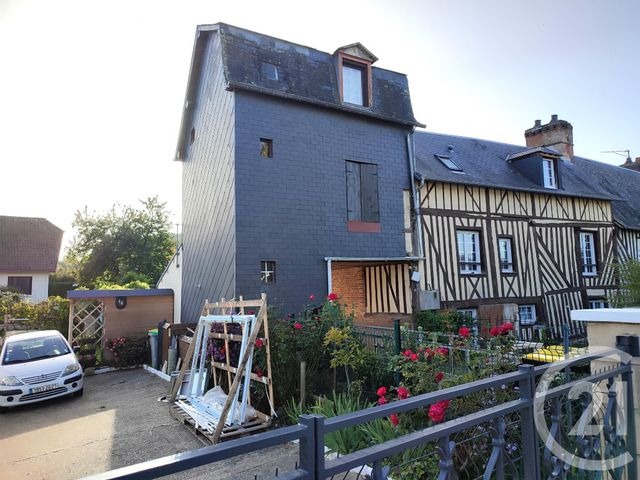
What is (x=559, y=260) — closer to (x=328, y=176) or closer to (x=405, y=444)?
(x=328, y=176)

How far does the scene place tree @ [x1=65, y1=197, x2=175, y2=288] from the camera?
22438 millimetres

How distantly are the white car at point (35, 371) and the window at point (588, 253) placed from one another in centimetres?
1573

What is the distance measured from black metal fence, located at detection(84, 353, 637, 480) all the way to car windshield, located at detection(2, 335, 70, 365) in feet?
26.4

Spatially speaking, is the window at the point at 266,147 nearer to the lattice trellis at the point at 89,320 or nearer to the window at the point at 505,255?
the lattice trellis at the point at 89,320

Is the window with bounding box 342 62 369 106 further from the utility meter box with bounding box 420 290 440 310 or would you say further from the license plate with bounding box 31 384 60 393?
the license plate with bounding box 31 384 60 393

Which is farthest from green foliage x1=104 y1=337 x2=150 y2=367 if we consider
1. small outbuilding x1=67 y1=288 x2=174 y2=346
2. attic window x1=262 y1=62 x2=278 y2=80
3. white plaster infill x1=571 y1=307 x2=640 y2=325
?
white plaster infill x1=571 y1=307 x2=640 y2=325

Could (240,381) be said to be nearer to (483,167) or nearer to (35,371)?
(35,371)

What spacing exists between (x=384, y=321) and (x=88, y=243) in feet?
61.8

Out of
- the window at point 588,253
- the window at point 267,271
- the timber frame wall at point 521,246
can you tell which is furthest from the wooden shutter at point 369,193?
the window at point 588,253

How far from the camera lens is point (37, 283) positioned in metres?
22.5

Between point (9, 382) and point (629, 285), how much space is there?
947cm

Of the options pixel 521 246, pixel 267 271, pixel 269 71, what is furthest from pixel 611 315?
pixel 521 246

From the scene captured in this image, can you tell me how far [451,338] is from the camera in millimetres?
4820

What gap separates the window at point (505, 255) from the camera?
12390mm
